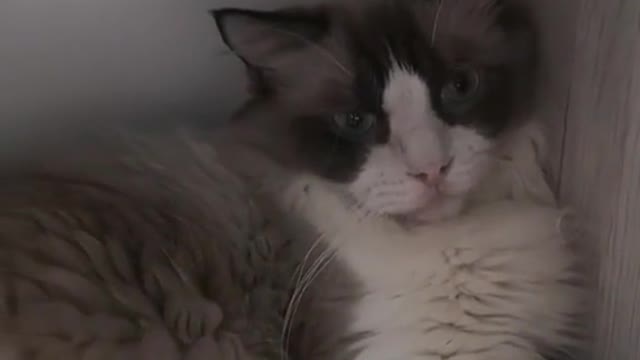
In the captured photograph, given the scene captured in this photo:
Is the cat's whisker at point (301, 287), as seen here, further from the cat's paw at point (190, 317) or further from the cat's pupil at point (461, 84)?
the cat's pupil at point (461, 84)

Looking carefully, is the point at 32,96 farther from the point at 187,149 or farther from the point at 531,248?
the point at 531,248

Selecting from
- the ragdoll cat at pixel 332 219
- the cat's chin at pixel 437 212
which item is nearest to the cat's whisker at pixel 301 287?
the ragdoll cat at pixel 332 219

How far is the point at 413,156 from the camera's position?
1298mm

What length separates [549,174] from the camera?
1.52m

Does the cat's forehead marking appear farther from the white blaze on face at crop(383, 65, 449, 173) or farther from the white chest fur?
the white chest fur

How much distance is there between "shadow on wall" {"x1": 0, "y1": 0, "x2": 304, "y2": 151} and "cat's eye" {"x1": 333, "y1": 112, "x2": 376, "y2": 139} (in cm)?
29

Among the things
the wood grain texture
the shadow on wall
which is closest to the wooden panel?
the wood grain texture

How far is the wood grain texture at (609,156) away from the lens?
1.32m

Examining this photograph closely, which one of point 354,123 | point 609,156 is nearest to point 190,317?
point 354,123

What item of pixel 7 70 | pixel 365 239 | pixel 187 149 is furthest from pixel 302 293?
pixel 7 70

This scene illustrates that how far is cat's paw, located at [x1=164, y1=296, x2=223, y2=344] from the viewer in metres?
1.36

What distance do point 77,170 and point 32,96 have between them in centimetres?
15

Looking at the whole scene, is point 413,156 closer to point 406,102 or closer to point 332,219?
point 406,102

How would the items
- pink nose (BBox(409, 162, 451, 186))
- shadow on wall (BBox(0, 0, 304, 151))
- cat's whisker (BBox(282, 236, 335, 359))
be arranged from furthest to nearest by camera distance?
shadow on wall (BBox(0, 0, 304, 151)) < cat's whisker (BBox(282, 236, 335, 359)) < pink nose (BBox(409, 162, 451, 186))
